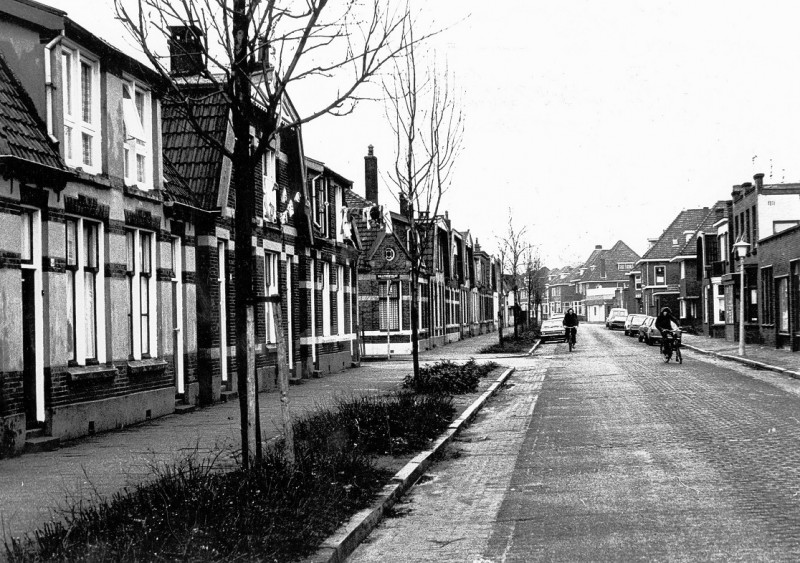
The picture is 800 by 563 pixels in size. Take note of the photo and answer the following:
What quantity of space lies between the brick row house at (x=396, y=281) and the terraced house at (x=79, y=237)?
48.5 ft

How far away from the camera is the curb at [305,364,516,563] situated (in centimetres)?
667

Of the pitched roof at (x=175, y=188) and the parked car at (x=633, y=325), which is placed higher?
the pitched roof at (x=175, y=188)

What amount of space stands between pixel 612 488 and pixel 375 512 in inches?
101

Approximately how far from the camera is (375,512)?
8.10 metres

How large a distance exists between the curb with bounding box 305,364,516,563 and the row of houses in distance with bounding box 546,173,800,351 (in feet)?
79.0

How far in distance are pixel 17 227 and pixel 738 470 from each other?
912cm

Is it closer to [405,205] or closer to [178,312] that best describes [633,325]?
[405,205]

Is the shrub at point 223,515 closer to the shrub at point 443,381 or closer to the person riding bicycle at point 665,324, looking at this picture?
the shrub at point 443,381

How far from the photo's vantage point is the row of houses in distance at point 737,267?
37.8m

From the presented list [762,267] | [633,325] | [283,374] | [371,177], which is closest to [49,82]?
[283,374]

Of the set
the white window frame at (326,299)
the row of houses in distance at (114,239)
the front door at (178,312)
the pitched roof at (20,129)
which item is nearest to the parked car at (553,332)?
the white window frame at (326,299)

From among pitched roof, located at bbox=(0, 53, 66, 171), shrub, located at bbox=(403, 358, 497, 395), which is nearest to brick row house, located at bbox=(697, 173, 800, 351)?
shrub, located at bbox=(403, 358, 497, 395)

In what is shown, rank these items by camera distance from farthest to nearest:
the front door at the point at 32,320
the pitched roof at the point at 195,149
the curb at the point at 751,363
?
the curb at the point at 751,363, the pitched roof at the point at 195,149, the front door at the point at 32,320

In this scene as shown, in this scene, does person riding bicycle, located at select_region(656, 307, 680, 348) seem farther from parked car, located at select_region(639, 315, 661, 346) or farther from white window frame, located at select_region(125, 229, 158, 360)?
white window frame, located at select_region(125, 229, 158, 360)
